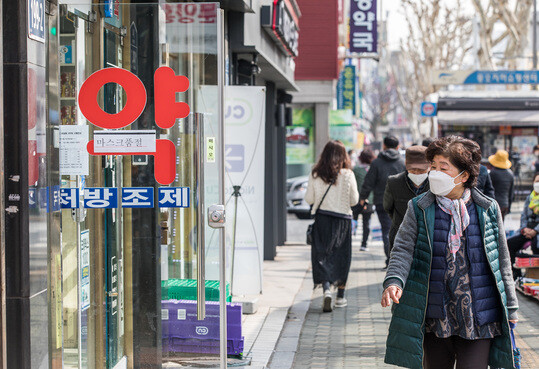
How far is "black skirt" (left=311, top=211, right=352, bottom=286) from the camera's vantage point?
31.4ft

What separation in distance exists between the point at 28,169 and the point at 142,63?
1.26 m

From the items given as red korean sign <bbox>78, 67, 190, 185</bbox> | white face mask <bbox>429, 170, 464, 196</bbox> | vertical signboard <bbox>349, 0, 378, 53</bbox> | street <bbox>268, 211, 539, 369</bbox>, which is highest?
vertical signboard <bbox>349, 0, 378, 53</bbox>

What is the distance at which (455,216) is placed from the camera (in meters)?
4.57

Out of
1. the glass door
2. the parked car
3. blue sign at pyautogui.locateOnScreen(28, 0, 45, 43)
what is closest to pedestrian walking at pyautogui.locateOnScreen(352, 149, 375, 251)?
the parked car

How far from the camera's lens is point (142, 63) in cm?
571

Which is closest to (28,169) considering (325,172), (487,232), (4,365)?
(4,365)

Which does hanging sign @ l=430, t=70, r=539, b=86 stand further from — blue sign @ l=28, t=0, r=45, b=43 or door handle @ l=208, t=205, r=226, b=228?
blue sign @ l=28, t=0, r=45, b=43

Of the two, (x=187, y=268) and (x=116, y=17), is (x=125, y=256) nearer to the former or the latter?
(x=187, y=268)

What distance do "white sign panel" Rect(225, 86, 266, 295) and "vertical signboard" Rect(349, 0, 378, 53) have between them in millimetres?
15636

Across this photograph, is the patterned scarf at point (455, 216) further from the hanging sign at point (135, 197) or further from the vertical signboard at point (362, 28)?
the vertical signboard at point (362, 28)

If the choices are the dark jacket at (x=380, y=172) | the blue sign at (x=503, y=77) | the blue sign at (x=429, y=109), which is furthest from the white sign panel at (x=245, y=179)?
the blue sign at (x=503, y=77)

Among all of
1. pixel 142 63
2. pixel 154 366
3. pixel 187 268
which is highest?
pixel 142 63

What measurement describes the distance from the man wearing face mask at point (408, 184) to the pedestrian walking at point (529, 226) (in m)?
2.56

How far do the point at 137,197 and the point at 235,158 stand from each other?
3883 mm
